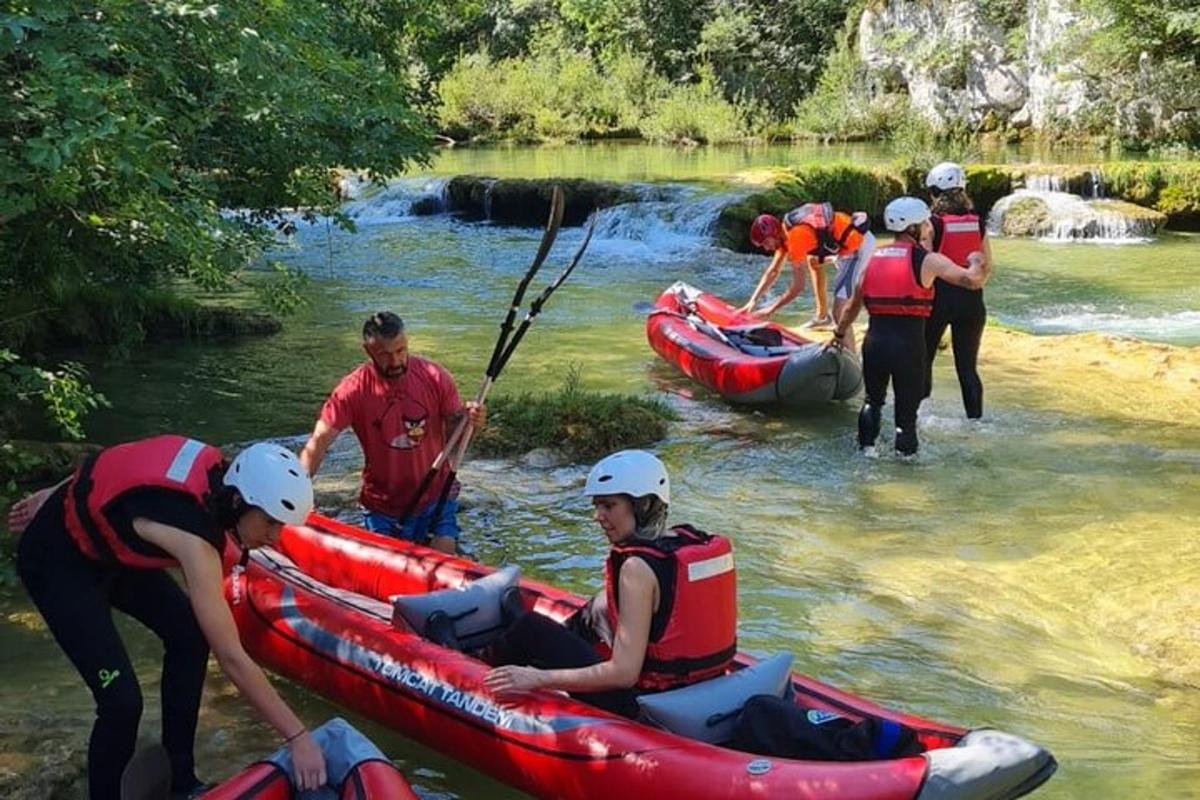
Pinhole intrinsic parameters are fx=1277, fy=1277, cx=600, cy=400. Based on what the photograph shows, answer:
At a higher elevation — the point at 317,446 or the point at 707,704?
the point at 317,446

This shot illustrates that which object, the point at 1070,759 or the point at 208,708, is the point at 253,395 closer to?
the point at 208,708

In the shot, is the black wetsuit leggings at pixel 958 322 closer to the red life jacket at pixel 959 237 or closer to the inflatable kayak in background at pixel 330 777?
the red life jacket at pixel 959 237

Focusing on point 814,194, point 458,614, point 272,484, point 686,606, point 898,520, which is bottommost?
point 898,520

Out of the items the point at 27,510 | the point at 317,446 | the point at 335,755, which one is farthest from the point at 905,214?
the point at 27,510

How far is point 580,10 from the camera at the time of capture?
116ft

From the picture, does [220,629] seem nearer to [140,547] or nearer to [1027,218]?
[140,547]

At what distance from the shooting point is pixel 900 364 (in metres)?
7.21

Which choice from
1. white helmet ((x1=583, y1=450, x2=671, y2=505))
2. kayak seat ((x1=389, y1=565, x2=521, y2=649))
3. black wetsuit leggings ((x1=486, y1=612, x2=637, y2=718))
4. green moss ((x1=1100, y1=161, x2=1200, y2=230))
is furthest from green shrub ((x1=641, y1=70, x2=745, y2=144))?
white helmet ((x1=583, y1=450, x2=671, y2=505))

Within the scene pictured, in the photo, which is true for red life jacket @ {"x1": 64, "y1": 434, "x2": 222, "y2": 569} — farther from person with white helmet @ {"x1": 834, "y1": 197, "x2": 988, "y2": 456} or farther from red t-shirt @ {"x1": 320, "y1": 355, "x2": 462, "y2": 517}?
person with white helmet @ {"x1": 834, "y1": 197, "x2": 988, "y2": 456}

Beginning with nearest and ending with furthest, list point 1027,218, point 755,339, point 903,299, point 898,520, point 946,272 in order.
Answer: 1. point 898,520
2. point 946,272
3. point 903,299
4. point 755,339
5. point 1027,218

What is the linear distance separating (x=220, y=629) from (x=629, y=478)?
3.75ft

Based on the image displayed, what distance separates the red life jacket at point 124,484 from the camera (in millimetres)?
3232

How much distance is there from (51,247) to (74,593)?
308 centimetres

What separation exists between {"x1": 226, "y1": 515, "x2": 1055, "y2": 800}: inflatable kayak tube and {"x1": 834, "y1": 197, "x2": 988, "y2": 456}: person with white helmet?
3289 mm
